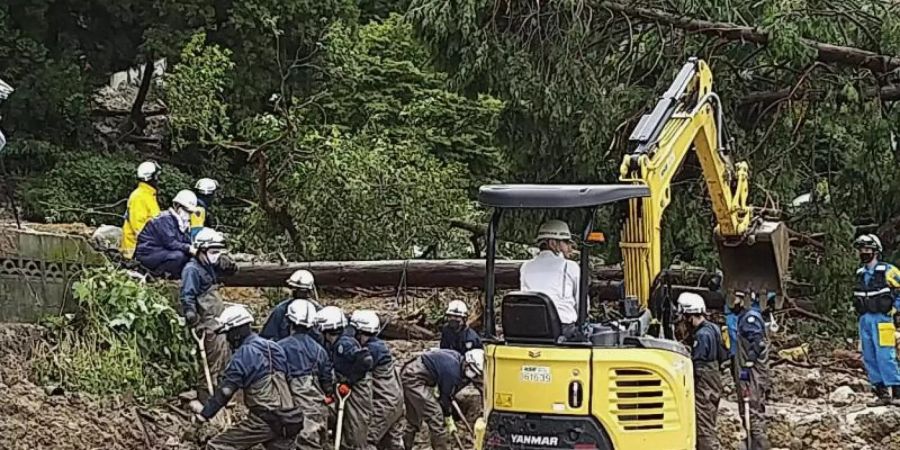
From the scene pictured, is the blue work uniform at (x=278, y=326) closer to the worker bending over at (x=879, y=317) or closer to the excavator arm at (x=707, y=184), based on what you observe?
the excavator arm at (x=707, y=184)

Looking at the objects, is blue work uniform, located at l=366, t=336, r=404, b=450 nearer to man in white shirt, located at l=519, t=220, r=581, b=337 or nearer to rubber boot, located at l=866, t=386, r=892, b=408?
man in white shirt, located at l=519, t=220, r=581, b=337

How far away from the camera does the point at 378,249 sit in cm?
1466

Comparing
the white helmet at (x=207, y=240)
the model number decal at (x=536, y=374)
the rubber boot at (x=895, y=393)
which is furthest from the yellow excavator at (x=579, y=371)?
the rubber boot at (x=895, y=393)

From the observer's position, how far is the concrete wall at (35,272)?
402 inches

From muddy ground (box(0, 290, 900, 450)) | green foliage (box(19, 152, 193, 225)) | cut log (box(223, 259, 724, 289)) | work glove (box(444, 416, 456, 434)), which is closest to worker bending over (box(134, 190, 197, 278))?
Result: muddy ground (box(0, 290, 900, 450))

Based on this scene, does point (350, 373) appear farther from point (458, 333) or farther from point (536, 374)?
point (536, 374)

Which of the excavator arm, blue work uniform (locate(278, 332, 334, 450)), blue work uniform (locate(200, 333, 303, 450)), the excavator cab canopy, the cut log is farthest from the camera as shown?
the cut log

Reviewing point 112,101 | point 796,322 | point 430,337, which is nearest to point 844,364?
point 796,322

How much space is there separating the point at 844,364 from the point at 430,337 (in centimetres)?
455

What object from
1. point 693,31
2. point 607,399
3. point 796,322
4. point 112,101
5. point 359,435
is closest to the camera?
point 607,399

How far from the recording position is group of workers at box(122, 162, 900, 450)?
8720 mm

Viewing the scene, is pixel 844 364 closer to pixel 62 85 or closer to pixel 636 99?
pixel 636 99

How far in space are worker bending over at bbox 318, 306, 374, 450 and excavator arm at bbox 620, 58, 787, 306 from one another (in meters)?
2.50

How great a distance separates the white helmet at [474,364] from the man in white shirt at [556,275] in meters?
2.44
